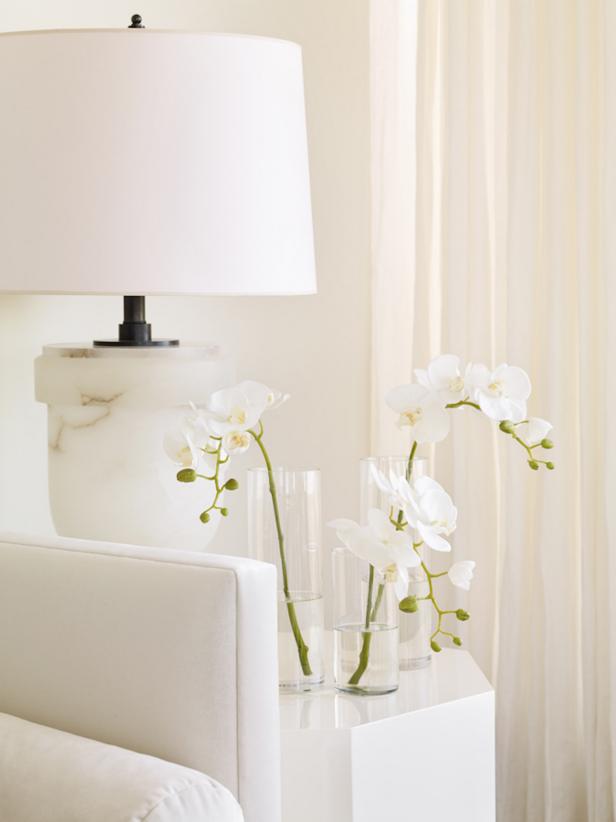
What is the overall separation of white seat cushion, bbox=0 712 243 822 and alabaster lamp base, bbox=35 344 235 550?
48 centimetres

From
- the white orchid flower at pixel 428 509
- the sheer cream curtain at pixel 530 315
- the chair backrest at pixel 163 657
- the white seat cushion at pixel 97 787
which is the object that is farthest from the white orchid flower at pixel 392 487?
the sheer cream curtain at pixel 530 315

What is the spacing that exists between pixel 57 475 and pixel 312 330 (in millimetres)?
669

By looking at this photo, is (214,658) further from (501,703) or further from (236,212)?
(501,703)

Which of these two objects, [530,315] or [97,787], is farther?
[530,315]

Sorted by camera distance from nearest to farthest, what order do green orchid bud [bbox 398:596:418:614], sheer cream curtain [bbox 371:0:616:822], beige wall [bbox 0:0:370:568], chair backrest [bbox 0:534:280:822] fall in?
chair backrest [bbox 0:534:280:822]
green orchid bud [bbox 398:596:418:614]
sheer cream curtain [bbox 371:0:616:822]
beige wall [bbox 0:0:370:568]

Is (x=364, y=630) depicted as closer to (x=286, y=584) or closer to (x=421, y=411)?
(x=286, y=584)

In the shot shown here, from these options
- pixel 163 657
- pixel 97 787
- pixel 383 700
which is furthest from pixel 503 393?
pixel 97 787

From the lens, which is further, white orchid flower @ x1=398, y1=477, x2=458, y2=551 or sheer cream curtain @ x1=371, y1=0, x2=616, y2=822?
sheer cream curtain @ x1=371, y1=0, x2=616, y2=822

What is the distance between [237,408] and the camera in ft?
4.76

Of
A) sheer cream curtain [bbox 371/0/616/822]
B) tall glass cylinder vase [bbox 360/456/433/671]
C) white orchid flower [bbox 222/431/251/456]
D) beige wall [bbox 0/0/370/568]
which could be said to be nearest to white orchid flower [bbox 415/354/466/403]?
tall glass cylinder vase [bbox 360/456/433/671]

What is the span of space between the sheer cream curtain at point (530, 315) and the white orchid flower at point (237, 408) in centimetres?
61

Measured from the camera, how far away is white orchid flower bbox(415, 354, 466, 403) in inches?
57.0

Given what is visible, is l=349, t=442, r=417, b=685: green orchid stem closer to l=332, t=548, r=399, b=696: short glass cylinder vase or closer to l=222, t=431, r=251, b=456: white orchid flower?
l=332, t=548, r=399, b=696: short glass cylinder vase

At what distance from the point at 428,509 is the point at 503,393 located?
0.17 meters
